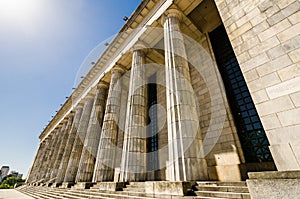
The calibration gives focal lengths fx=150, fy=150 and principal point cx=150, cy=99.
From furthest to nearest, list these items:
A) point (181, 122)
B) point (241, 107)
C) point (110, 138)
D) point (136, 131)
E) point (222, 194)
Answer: point (110, 138)
point (136, 131)
point (241, 107)
point (181, 122)
point (222, 194)

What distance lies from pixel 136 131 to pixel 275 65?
7.95m

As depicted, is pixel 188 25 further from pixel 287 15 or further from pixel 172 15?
pixel 287 15

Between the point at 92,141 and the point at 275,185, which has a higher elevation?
the point at 92,141

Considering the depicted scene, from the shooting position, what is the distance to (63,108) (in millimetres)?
28016

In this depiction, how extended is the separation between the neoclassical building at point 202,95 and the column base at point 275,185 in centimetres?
7

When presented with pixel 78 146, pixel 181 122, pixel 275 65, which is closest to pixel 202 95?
pixel 181 122

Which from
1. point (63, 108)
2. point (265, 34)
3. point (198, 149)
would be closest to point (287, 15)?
point (265, 34)

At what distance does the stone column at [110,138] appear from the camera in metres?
11.4

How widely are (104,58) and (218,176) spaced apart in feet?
51.2

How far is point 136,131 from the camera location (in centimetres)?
1003

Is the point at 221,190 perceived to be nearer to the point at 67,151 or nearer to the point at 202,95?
the point at 202,95

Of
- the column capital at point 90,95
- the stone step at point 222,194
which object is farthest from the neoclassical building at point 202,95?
the column capital at point 90,95

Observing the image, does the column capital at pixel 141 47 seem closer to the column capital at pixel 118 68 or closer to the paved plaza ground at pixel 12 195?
the column capital at pixel 118 68

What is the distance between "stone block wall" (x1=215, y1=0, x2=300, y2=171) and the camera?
3564mm
